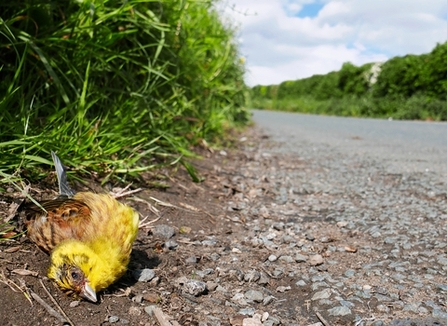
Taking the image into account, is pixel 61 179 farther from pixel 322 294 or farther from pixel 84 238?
pixel 322 294

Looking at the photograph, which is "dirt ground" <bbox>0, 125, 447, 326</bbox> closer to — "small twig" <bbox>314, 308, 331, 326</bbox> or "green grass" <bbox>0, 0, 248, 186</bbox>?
"small twig" <bbox>314, 308, 331, 326</bbox>

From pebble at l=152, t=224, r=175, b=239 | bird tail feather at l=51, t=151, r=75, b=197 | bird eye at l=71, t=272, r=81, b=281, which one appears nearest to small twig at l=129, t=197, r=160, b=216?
pebble at l=152, t=224, r=175, b=239

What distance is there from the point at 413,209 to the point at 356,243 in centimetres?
83

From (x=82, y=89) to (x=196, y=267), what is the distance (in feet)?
5.04

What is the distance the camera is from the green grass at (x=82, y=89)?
2301 mm

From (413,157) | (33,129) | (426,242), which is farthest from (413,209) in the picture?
(413,157)

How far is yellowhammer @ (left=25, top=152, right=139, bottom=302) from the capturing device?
1.53 meters

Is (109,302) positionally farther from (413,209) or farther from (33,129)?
(413,209)

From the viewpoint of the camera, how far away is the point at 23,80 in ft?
8.52

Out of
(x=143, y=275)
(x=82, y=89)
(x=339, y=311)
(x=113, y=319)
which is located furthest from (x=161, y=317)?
(x=82, y=89)

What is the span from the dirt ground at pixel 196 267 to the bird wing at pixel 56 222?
0.08 m

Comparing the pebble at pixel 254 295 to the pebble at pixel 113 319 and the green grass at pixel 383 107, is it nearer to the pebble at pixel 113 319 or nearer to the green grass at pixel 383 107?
the pebble at pixel 113 319

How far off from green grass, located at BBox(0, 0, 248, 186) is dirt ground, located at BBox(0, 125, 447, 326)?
19 centimetres

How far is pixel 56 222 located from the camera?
1726 millimetres
